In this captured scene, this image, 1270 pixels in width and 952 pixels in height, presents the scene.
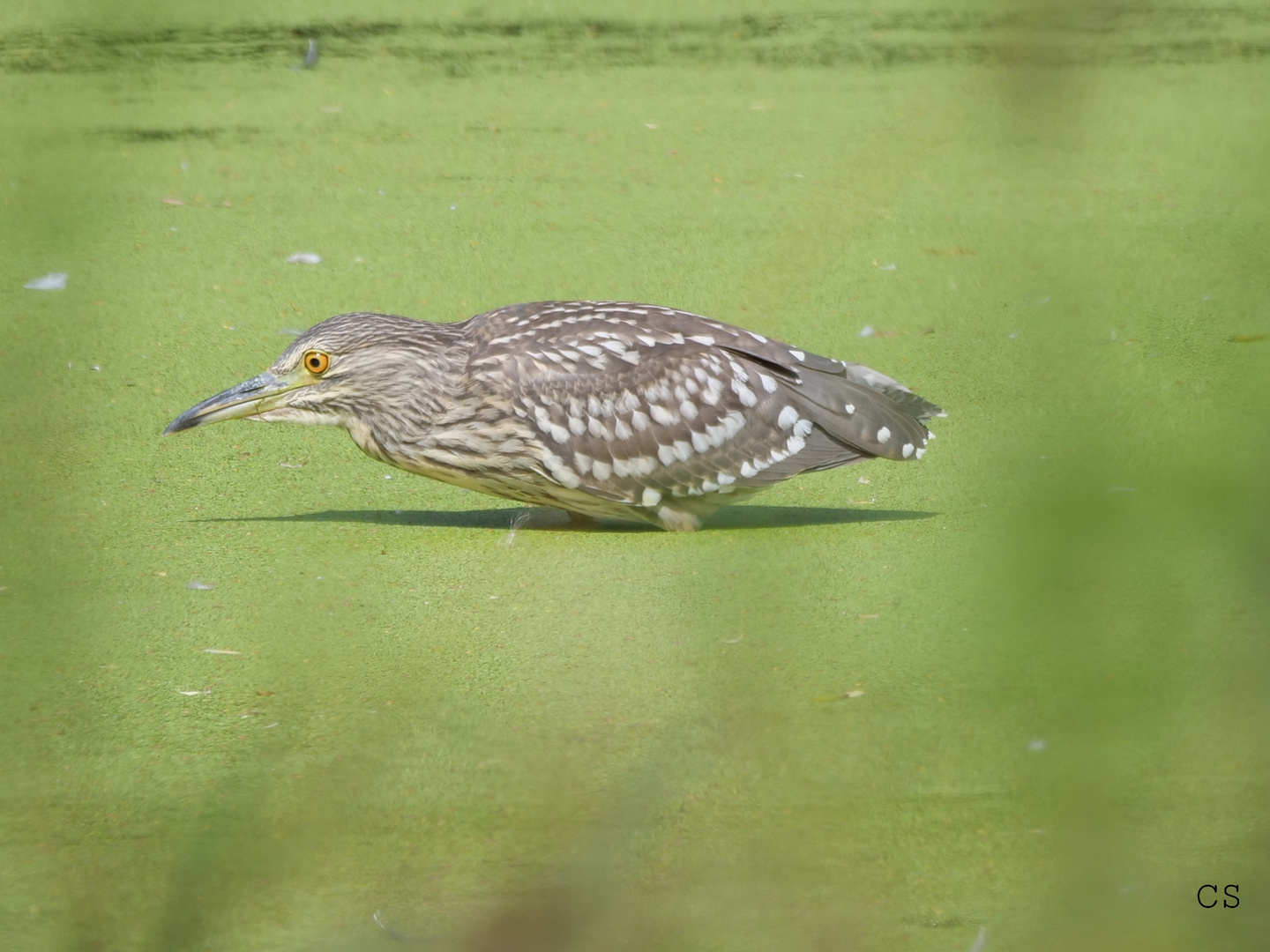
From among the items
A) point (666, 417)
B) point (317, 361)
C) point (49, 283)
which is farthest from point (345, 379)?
point (49, 283)

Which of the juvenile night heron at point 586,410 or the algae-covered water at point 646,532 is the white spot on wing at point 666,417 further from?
the algae-covered water at point 646,532

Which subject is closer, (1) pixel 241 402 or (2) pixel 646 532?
(1) pixel 241 402

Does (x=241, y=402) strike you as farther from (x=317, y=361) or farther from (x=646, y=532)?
(x=646, y=532)

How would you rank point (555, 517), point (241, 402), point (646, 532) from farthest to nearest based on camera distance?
point (555, 517) < point (646, 532) < point (241, 402)

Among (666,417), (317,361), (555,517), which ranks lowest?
(555,517)

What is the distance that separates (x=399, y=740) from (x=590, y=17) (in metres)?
5.38

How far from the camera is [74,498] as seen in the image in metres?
3.95

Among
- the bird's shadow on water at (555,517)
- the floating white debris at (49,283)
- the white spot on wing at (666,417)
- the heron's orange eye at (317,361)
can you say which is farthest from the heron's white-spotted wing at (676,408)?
the floating white debris at (49,283)

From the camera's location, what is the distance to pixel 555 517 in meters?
4.24

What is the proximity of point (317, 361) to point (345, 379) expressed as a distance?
0.30 ft

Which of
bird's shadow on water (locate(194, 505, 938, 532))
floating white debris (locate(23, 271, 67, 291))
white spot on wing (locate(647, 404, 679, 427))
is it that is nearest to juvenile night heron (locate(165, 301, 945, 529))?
Result: white spot on wing (locate(647, 404, 679, 427))

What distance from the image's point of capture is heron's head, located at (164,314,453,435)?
3.91 meters

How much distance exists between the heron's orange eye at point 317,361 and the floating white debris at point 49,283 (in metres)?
1.42

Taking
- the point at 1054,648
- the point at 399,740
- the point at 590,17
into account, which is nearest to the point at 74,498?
the point at 399,740
